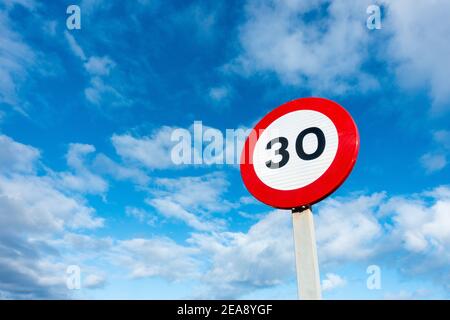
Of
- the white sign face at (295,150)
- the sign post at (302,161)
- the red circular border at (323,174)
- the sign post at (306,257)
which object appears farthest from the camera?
the white sign face at (295,150)

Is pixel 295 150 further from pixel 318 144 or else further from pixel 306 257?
pixel 306 257

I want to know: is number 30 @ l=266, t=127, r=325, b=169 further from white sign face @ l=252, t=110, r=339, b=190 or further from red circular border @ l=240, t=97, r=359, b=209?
red circular border @ l=240, t=97, r=359, b=209

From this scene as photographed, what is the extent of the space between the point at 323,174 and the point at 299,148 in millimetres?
268

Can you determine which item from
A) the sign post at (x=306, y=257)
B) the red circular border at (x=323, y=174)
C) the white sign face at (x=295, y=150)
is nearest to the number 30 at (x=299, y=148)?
the white sign face at (x=295, y=150)

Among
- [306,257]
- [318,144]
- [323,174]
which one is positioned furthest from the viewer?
[318,144]

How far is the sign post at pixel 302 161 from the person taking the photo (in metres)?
1.98

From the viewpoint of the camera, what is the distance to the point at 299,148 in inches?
90.5

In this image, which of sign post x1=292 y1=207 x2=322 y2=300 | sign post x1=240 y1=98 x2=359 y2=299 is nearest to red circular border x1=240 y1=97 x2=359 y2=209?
sign post x1=240 y1=98 x2=359 y2=299

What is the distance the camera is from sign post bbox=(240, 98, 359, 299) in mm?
1978

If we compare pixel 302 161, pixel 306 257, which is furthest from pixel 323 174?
pixel 306 257

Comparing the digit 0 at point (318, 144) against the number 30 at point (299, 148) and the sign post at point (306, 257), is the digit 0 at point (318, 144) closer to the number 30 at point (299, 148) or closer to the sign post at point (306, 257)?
the number 30 at point (299, 148)
